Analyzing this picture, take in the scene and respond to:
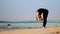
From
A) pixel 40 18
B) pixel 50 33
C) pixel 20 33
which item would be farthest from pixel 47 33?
pixel 20 33

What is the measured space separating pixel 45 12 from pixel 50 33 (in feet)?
1.53

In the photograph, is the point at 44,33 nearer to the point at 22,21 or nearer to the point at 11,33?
the point at 11,33

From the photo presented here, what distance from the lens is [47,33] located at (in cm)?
386

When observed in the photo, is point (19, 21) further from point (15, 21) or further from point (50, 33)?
point (50, 33)

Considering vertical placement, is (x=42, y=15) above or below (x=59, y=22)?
above

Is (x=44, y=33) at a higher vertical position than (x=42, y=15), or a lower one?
lower

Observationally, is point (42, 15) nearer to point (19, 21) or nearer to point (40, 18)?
point (40, 18)

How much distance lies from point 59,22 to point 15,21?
161cm

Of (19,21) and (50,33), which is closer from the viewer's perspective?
(50,33)

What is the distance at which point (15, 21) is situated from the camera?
21.6 ft

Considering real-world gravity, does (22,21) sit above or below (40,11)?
below

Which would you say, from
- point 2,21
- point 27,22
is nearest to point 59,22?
point 27,22

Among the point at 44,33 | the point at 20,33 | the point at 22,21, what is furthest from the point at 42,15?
the point at 22,21

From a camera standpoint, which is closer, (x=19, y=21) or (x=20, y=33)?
(x=20, y=33)
